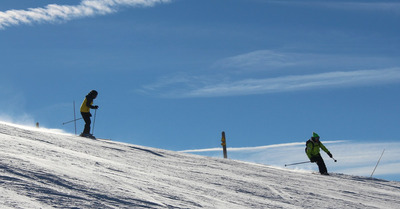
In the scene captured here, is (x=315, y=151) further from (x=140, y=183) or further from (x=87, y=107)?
(x=140, y=183)

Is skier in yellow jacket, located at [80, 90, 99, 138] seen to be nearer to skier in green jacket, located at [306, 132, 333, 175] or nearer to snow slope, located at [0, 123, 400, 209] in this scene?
snow slope, located at [0, 123, 400, 209]

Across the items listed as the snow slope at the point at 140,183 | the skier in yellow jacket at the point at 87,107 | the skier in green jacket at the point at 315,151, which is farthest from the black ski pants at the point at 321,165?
the skier in yellow jacket at the point at 87,107

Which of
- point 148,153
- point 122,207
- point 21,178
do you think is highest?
point 148,153

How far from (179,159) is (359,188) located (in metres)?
5.85

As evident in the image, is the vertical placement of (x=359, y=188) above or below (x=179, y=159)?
below

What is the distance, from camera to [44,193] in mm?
7645

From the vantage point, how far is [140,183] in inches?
390

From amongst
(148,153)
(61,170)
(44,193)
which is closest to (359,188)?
(148,153)

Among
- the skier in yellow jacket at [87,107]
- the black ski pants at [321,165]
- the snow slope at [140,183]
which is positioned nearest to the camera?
the snow slope at [140,183]

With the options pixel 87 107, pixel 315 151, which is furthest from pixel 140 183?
pixel 315 151

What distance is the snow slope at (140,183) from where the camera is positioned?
789 cm

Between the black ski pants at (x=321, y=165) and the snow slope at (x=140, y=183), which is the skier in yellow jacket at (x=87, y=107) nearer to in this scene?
the snow slope at (x=140, y=183)

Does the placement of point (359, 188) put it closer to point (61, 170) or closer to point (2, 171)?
point (61, 170)

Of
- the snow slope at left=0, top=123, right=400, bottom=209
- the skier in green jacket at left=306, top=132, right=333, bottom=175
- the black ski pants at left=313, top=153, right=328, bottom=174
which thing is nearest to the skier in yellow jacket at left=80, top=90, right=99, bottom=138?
the snow slope at left=0, top=123, right=400, bottom=209
